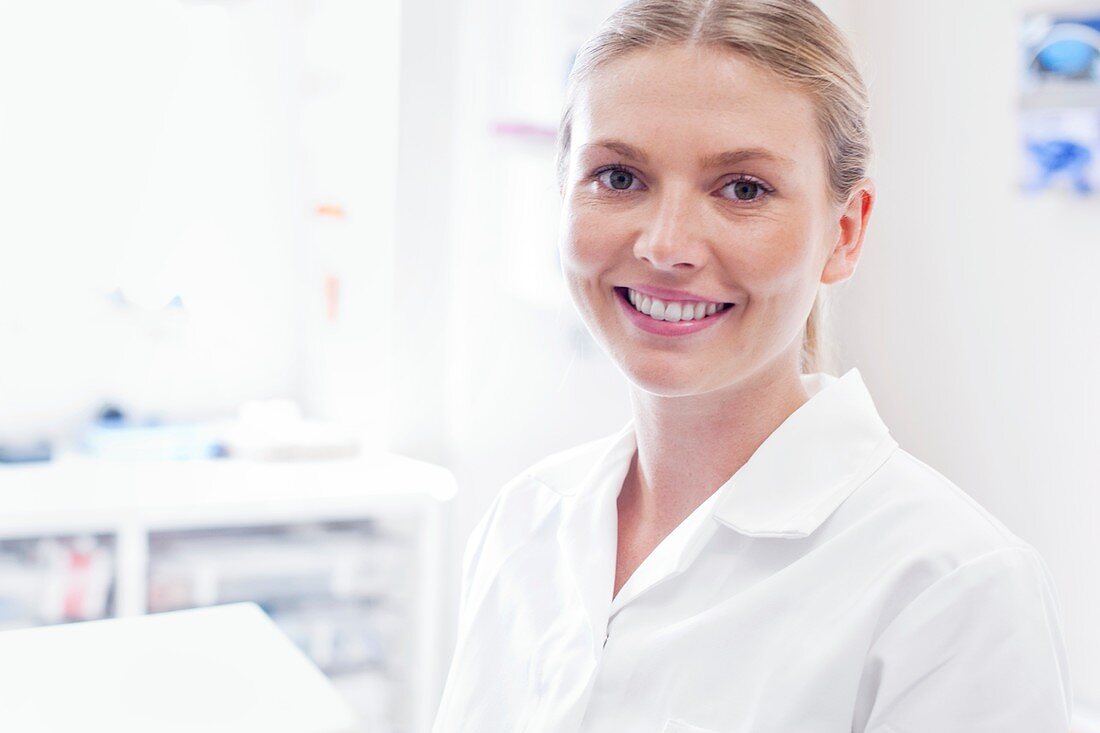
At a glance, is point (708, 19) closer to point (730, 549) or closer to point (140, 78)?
point (730, 549)

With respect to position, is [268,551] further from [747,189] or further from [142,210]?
[747,189]

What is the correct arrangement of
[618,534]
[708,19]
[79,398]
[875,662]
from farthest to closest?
[79,398]
[618,534]
[708,19]
[875,662]

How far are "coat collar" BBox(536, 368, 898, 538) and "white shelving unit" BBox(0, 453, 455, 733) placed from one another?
1114 mm

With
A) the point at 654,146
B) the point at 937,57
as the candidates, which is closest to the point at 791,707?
the point at 654,146

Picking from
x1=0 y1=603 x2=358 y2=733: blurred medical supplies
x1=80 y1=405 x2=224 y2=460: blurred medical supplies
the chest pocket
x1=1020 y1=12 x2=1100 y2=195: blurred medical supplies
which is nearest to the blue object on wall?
x1=1020 y1=12 x2=1100 y2=195: blurred medical supplies

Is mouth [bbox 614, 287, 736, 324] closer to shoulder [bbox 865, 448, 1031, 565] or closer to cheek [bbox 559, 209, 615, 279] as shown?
cheek [bbox 559, 209, 615, 279]

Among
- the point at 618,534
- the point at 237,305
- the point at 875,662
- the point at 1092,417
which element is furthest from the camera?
the point at 237,305

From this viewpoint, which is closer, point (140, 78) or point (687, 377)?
point (687, 377)

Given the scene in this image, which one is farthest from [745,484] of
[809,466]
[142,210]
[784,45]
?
[142,210]

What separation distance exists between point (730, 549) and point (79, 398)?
188 cm

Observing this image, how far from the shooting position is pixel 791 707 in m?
0.85

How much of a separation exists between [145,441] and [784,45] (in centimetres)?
169

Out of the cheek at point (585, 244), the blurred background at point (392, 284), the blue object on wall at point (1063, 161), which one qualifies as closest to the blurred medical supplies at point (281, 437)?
the blurred background at point (392, 284)

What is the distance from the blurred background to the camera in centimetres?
210
